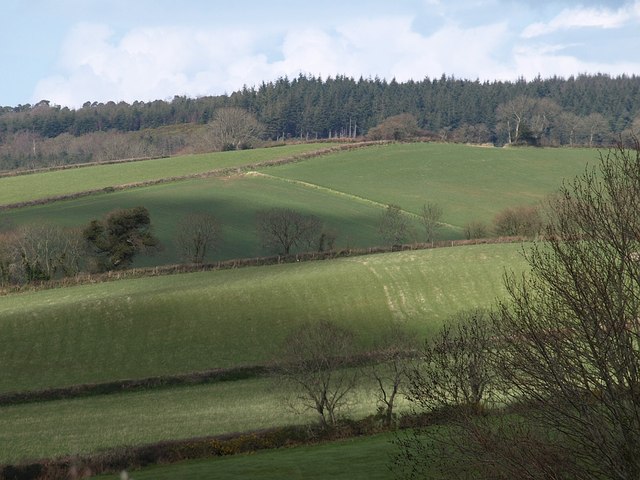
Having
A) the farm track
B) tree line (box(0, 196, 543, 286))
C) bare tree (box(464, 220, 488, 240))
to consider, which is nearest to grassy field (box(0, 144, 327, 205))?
the farm track

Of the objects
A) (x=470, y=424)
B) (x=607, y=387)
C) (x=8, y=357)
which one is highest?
(x=607, y=387)

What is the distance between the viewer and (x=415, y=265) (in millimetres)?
73938

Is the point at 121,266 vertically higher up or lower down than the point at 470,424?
lower down

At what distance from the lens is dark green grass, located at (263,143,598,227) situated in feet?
400

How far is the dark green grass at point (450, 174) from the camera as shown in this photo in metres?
122

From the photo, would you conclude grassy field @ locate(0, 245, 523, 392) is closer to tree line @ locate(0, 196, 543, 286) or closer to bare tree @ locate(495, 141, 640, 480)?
tree line @ locate(0, 196, 543, 286)

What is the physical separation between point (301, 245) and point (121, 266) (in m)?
21.5

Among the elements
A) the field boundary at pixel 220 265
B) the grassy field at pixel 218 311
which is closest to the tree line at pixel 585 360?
the grassy field at pixel 218 311

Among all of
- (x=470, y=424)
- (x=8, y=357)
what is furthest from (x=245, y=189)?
(x=470, y=424)

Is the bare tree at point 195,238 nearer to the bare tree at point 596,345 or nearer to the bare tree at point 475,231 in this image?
the bare tree at point 475,231

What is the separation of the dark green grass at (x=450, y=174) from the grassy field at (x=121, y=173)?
38.6 ft

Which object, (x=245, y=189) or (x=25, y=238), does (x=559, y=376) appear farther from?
(x=245, y=189)

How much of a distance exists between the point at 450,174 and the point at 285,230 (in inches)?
2351

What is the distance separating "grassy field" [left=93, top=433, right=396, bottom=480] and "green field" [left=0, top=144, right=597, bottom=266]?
52.0m
